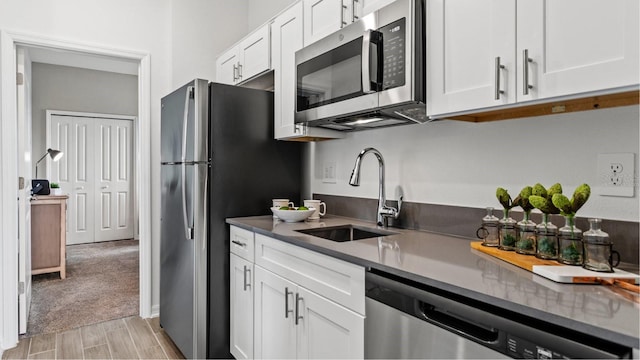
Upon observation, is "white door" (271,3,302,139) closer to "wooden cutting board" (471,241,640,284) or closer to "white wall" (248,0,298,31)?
"white wall" (248,0,298,31)

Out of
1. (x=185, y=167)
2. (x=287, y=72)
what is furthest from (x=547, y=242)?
(x=185, y=167)

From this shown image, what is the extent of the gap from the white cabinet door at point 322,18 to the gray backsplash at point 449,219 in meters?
0.95

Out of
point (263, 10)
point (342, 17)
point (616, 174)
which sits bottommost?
point (616, 174)

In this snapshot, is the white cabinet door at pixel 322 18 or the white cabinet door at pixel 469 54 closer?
the white cabinet door at pixel 469 54

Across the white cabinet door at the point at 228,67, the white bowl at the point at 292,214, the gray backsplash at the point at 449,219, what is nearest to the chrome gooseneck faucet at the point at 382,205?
the gray backsplash at the point at 449,219

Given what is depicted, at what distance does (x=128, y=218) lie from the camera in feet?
20.6

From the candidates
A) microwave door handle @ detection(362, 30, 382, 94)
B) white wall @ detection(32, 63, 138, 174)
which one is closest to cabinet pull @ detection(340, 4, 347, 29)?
microwave door handle @ detection(362, 30, 382, 94)

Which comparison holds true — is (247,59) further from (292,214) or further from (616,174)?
(616,174)

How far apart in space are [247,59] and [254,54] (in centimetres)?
13

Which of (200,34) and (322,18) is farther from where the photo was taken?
(200,34)

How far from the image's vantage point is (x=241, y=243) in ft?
6.87

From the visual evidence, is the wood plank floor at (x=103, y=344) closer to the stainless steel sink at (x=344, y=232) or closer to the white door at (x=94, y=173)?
the stainless steel sink at (x=344, y=232)

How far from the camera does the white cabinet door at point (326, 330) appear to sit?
1315 millimetres

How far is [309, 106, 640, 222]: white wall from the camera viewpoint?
121cm
